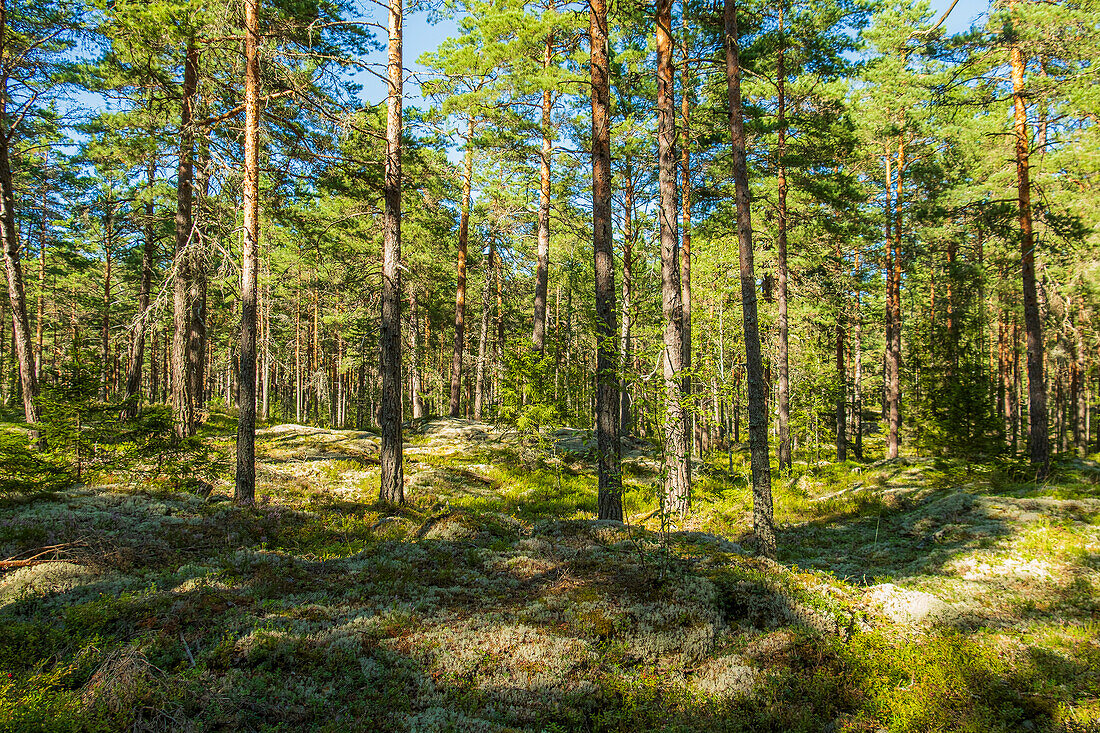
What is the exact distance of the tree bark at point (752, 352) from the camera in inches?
320

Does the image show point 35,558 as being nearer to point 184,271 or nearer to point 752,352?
point 184,271

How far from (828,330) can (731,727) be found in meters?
23.6

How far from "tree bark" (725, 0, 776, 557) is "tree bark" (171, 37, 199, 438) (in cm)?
1178

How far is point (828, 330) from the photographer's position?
23.8m

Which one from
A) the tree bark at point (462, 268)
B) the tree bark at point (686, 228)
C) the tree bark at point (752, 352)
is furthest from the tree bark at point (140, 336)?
the tree bark at point (752, 352)

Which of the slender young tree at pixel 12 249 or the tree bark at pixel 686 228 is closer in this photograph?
the tree bark at pixel 686 228

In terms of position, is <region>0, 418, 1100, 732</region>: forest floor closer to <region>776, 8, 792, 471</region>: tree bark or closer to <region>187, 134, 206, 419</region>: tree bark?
<region>187, 134, 206, 419</region>: tree bark

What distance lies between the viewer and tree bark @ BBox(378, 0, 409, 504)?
10125 mm

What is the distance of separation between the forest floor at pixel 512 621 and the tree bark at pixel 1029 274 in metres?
4.65

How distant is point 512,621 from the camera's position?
548 cm

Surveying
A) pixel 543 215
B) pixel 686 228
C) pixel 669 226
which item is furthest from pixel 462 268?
pixel 669 226

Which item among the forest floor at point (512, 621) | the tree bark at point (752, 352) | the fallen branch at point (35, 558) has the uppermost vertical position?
the tree bark at point (752, 352)

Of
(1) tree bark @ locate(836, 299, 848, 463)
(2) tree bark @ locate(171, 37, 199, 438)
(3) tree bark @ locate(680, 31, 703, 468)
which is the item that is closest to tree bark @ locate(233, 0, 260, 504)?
(2) tree bark @ locate(171, 37, 199, 438)

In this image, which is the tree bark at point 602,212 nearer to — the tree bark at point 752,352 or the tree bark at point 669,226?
the tree bark at point 669,226
